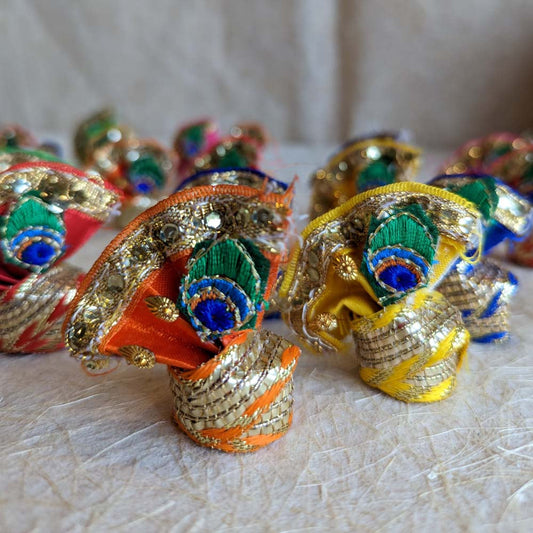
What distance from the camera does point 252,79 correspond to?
2.64 m

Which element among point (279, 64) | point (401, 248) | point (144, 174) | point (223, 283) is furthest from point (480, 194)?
point (279, 64)

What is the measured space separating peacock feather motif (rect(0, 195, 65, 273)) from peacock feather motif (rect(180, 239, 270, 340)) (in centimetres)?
26

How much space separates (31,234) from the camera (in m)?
0.79

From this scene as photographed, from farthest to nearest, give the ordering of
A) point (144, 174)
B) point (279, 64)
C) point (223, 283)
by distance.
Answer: point (279, 64) < point (144, 174) < point (223, 283)

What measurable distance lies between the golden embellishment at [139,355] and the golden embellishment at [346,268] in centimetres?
21

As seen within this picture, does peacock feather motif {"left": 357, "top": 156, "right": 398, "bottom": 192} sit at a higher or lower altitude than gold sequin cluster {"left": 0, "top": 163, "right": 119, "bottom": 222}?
lower

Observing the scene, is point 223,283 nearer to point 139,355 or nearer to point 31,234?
point 139,355

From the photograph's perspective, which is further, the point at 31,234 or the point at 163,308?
the point at 31,234

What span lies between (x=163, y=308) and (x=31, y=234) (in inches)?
9.8

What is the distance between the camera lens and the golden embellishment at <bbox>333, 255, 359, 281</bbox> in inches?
27.7

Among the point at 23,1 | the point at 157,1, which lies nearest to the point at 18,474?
the point at 157,1

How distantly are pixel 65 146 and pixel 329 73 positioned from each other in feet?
3.34

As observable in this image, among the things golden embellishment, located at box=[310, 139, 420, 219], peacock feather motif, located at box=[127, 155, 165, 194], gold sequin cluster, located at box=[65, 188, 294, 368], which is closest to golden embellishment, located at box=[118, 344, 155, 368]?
gold sequin cluster, located at box=[65, 188, 294, 368]

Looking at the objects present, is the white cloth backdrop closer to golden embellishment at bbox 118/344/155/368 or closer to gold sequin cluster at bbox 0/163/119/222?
gold sequin cluster at bbox 0/163/119/222
